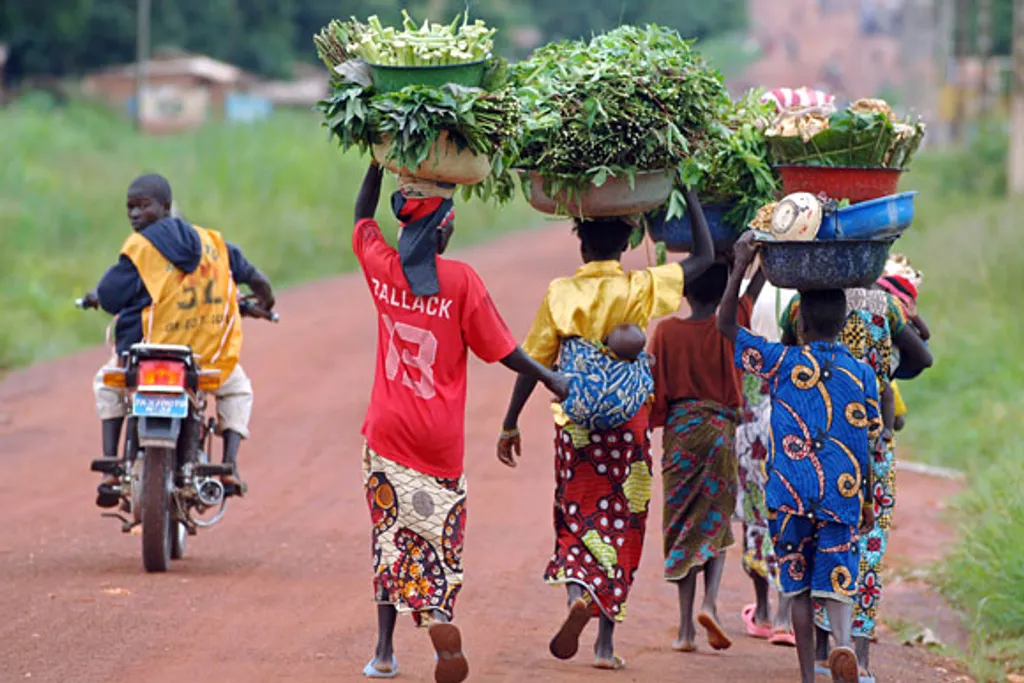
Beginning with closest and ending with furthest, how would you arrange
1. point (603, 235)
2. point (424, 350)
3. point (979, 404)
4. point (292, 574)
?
point (424, 350), point (603, 235), point (292, 574), point (979, 404)

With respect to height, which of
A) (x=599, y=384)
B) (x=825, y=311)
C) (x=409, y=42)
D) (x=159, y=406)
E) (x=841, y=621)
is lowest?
(x=841, y=621)

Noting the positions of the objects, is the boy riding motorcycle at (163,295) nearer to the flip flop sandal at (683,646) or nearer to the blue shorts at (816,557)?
the flip flop sandal at (683,646)

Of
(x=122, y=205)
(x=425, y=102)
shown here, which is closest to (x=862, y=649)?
(x=425, y=102)

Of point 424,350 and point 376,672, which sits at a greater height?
point 424,350

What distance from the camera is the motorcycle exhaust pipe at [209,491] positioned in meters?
7.57

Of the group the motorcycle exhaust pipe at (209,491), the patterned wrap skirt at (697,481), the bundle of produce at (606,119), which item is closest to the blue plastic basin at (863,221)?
the bundle of produce at (606,119)

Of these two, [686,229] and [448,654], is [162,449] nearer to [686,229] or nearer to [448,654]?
[448,654]

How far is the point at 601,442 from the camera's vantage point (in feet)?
20.2

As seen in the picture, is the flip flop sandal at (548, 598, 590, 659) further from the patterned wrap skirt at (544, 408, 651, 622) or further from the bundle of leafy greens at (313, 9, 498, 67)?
the bundle of leafy greens at (313, 9, 498, 67)

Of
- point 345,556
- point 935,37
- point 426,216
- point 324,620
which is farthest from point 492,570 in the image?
point 935,37

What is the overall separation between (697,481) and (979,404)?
712 centimetres

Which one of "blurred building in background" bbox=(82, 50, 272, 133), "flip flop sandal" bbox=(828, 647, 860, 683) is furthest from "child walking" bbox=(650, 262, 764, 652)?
"blurred building in background" bbox=(82, 50, 272, 133)

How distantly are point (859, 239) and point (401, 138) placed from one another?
1.62 meters

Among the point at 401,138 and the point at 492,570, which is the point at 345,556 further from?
the point at 401,138
